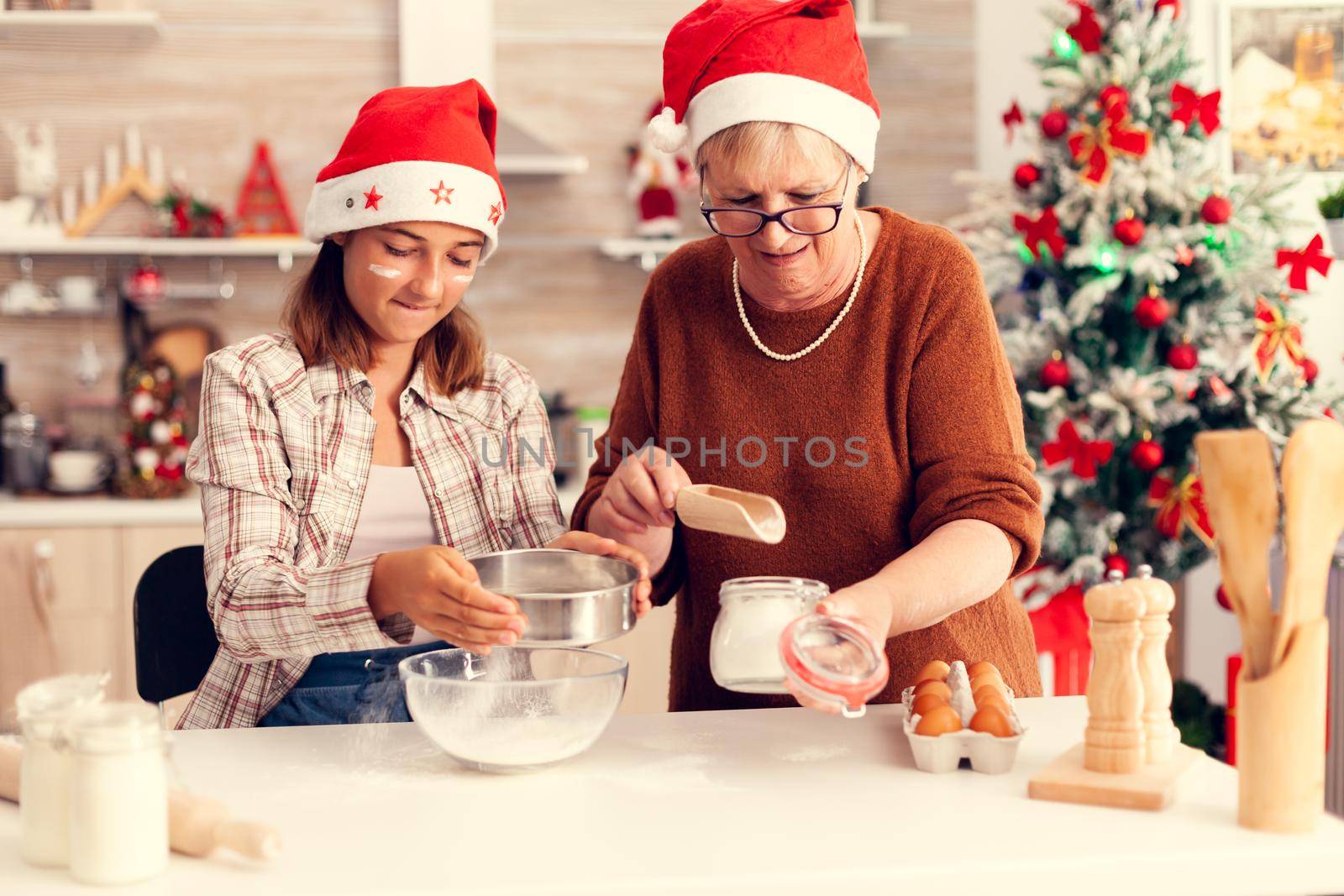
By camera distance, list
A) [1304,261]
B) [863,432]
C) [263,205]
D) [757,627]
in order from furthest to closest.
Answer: [263,205]
[1304,261]
[863,432]
[757,627]

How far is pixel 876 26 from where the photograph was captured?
374 centimetres

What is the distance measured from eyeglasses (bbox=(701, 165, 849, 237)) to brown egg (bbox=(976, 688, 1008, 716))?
512 mm

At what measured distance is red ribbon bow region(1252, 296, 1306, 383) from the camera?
107 inches

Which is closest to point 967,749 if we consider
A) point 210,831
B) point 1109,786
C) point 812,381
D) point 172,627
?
point 1109,786

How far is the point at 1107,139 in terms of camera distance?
108 inches

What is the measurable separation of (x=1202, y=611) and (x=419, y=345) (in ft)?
8.11

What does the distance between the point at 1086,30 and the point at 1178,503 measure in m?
1.07

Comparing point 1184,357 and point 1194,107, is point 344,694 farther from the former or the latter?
point 1194,107

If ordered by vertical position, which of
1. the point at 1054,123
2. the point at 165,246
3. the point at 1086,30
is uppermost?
the point at 1086,30

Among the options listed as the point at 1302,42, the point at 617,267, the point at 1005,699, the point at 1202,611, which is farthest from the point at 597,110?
the point at 1005,699

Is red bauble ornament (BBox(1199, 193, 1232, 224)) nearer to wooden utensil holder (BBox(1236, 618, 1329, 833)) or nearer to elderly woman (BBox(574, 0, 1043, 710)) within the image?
elderly woman (BBox(574, 0, 1043, 710))

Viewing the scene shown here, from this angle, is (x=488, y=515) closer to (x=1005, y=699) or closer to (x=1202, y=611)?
(x=1005, y=699)

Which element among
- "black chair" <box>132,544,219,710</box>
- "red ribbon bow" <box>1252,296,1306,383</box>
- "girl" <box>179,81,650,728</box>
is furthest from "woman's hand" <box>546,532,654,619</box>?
"red ribbon bow" <box>1252,296,1306,383</box>

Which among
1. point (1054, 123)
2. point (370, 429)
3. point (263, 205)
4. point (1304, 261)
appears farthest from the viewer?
point (263, 205)
